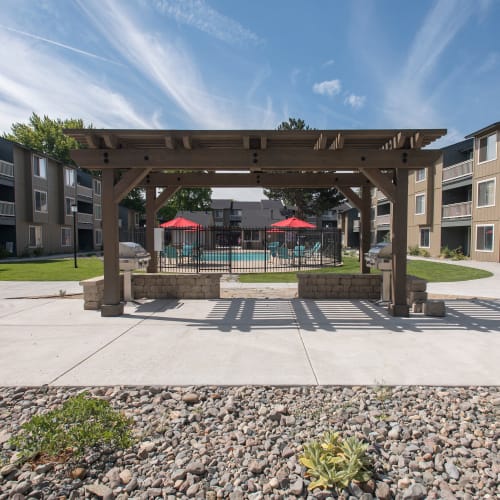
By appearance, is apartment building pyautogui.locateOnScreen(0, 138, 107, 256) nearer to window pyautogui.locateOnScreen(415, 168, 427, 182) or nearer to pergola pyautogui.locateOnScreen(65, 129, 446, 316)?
pergola pyautogui.locateOnScreen(65, 129, 446, 316)

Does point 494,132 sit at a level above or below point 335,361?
above

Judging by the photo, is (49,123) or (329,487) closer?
(329,487)

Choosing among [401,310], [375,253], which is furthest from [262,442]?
[375,253]

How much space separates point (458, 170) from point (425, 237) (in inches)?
240

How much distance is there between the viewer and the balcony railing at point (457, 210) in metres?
23.2

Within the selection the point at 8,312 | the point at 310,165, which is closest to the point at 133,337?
the point at 8,312

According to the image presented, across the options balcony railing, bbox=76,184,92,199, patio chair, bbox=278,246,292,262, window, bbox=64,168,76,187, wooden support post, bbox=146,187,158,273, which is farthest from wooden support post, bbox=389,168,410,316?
balcony railing, bbox=76,184,92,199

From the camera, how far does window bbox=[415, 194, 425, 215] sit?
27827mm

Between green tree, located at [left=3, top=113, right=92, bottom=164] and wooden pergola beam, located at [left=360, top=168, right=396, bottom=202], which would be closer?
wooden pergola beam, located at [left=360, top=168, right=396, bottom=202]

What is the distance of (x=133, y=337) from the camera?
5691mm

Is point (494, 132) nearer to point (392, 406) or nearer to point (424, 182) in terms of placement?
point (424, 182)

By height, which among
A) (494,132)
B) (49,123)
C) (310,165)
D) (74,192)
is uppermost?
(49,123)

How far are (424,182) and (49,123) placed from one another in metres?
43.6

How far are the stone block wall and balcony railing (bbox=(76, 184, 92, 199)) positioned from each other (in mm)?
30741
